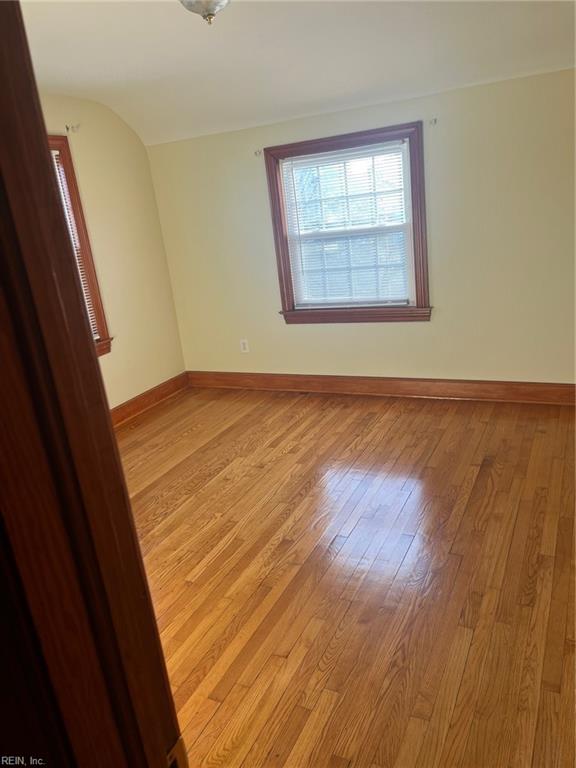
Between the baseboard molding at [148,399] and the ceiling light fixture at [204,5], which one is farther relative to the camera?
the baseboard molding at [148,399]

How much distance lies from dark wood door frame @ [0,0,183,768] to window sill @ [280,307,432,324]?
3.47 metres

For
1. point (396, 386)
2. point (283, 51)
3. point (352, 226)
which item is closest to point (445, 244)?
point (352, 226)

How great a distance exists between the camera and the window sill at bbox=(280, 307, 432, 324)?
3891 millimetres

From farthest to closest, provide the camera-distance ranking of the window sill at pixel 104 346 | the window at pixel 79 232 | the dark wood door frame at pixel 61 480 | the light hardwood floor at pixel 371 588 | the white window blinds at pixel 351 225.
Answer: the window sill at pixel 104 346
the white window blinds at pixel 351 225
the window at pixel 79 232
the light hardwood floor at pixel 371 588
the dark wood door frame at pixel 61 480

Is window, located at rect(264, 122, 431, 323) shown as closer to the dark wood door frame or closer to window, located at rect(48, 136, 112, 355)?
window, located at rect(48, 136, 112, 355)

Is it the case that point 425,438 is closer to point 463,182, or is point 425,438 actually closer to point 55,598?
point 463,182

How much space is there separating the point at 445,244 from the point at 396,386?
1112 millimetres

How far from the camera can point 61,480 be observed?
0.56m

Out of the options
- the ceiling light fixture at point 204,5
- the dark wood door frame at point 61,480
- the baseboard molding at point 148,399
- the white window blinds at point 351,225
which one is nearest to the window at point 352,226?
the white window blinds at point 351,225

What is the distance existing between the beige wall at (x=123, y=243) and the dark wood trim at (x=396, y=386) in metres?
0.58

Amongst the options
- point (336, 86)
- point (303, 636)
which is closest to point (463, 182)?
point (336, 86)

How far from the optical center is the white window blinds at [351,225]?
147 inches

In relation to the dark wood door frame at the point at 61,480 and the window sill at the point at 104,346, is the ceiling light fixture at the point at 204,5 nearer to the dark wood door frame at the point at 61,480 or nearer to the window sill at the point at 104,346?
the dark wood door frame at the point at 61,480

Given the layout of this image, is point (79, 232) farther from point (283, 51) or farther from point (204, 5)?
point (204, 5)
